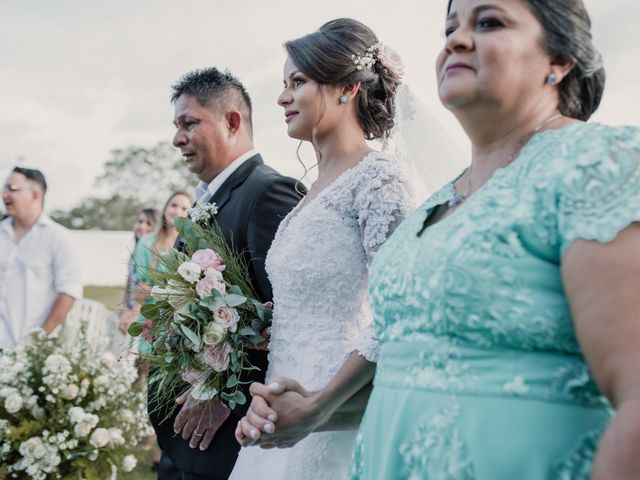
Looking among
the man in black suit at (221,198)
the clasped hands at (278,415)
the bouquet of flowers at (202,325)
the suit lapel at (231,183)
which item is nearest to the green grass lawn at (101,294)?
the man in black suit at (221,198)

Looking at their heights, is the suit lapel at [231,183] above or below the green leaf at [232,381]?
above

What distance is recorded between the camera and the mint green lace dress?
147 centimetres

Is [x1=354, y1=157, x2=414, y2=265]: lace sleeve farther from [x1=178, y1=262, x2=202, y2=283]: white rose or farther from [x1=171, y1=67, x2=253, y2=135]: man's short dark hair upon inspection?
[x1=171, y1=67, x2=253, y2=135]: man's short dark hair

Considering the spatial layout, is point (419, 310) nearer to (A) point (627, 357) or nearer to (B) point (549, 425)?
(B) point (549, 425)

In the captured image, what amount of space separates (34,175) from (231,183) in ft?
14.0

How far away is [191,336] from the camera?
2.81m

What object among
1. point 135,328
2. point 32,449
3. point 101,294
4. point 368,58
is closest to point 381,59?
point 368,58

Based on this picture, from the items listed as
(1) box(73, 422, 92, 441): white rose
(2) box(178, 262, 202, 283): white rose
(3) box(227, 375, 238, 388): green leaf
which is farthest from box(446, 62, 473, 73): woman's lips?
(1) box(73, 422, 92, 441): white rose

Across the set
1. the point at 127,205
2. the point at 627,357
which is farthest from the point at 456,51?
the point at 127,205

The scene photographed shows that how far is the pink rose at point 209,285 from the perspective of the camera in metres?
2.86

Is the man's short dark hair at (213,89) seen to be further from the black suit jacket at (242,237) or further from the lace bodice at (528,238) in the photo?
the lace bodice at (528,238)

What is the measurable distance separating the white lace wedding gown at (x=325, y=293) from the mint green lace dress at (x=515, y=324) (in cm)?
113

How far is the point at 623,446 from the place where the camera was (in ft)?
4.32

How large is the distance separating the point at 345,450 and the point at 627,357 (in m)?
1.67
